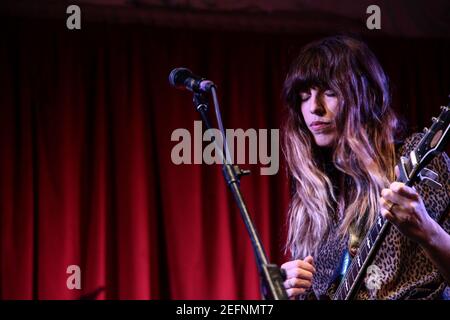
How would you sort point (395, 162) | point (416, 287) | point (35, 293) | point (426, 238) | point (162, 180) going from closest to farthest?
point (426, 238), point (416, 287), point (395, 162), point (35, 293), point (162, 180)

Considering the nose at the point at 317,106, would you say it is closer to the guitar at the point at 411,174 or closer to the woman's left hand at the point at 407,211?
the guitar at the point at 411,174

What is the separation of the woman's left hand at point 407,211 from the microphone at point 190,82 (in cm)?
47

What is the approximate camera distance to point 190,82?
1.40 metres

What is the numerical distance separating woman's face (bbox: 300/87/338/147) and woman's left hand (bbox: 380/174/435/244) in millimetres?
523

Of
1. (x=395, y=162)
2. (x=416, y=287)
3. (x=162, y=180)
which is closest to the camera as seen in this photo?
(x=416, y=287)

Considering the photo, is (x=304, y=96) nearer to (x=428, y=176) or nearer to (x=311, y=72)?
(x=311, y=72)

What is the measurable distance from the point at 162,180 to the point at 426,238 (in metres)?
1.44

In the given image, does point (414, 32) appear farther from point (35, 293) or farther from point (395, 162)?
point (35, 293)

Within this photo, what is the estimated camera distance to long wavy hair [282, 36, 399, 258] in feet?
5.87

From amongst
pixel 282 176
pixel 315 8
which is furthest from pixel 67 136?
pixel 315 8

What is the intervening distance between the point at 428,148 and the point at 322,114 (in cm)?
50

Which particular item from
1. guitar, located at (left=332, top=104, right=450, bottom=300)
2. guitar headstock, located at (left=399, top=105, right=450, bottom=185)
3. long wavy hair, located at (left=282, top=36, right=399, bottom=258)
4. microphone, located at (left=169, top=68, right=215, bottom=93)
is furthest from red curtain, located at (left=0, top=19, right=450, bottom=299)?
microphone, located at (left=169, top=68, right=215, bottom=93)

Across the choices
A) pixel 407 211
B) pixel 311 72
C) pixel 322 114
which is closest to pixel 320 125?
pixel 322 114

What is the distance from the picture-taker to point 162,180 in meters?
2.66
